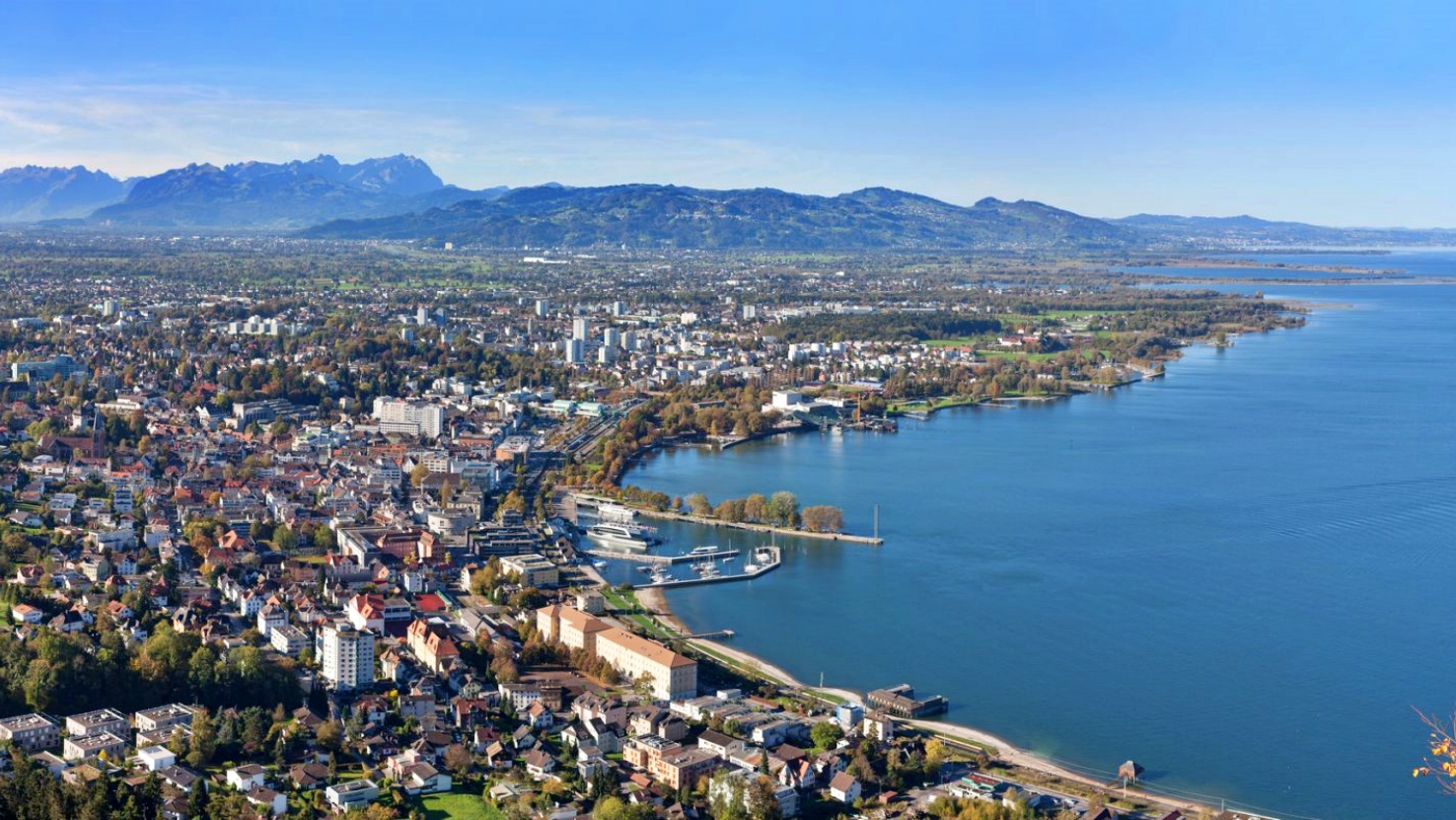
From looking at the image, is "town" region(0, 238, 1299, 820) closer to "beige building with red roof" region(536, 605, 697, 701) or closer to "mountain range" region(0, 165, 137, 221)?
"beige building with red roof" region(536, 605, 697, 701)

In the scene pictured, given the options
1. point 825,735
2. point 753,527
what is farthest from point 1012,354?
point 825,735

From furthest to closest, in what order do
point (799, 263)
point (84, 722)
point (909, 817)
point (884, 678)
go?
point (799, 263)
point (884, 678)
point (84, 722)
point (909, 817)

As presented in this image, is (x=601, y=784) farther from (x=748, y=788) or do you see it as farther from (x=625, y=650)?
(x=625, y=650)

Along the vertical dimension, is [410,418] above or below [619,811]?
above

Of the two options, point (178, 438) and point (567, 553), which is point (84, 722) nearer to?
point (567, 553)

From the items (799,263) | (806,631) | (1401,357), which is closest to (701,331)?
(1401,357)

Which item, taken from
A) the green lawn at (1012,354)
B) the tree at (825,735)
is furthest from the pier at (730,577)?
the green lawn at (1012,354)
